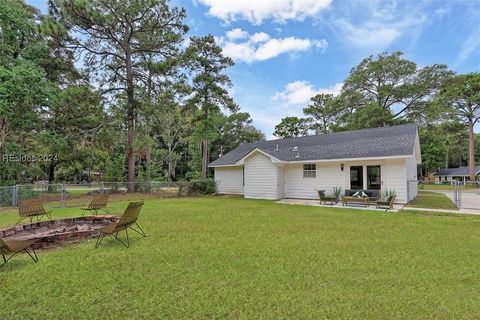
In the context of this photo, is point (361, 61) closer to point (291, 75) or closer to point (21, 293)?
point (291, 75)


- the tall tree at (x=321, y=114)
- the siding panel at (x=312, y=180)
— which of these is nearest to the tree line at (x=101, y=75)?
the siding panel at (x=312, y=180)

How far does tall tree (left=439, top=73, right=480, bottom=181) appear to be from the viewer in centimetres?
2802

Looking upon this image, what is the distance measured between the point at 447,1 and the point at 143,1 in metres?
18.0

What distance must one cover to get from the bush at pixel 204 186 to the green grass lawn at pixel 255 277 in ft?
41.3

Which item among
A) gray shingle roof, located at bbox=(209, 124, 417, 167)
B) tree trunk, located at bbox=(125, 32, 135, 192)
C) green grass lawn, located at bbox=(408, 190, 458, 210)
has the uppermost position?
tree trunk, located at bbox=(125, 32, 135, 192)

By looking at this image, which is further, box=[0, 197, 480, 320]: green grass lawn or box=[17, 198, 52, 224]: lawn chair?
box=[17, 198, 52, 224]: lawn chair

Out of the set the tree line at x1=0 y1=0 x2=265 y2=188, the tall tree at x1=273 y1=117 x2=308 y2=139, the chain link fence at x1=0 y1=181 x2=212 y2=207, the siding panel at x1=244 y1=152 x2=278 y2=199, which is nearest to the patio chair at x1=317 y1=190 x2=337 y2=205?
the siding panel at x1=244 y1=152 x2=278 y2=199

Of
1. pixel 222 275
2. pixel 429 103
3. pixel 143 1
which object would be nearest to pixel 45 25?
pixel 143 1

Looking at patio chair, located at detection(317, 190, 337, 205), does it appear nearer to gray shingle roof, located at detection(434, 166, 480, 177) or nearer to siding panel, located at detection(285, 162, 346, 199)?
siding panel, located at detection(285, 162, 346, 199)

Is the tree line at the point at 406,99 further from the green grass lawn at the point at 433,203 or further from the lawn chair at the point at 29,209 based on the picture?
the lawn chair at the point at 29,209

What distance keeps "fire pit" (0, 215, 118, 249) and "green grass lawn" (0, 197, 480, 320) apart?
0.48 m

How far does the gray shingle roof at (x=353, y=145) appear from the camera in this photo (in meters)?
13.5

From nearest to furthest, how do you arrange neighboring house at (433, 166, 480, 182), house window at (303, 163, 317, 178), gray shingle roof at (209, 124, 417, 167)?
gray shingle roof at (209, 124, 417, 167)
house window at (303, 163, 317, 178)
neighboring house at (433, 166, 480, 182)

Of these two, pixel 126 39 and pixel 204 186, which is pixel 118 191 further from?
pixel 126 39
